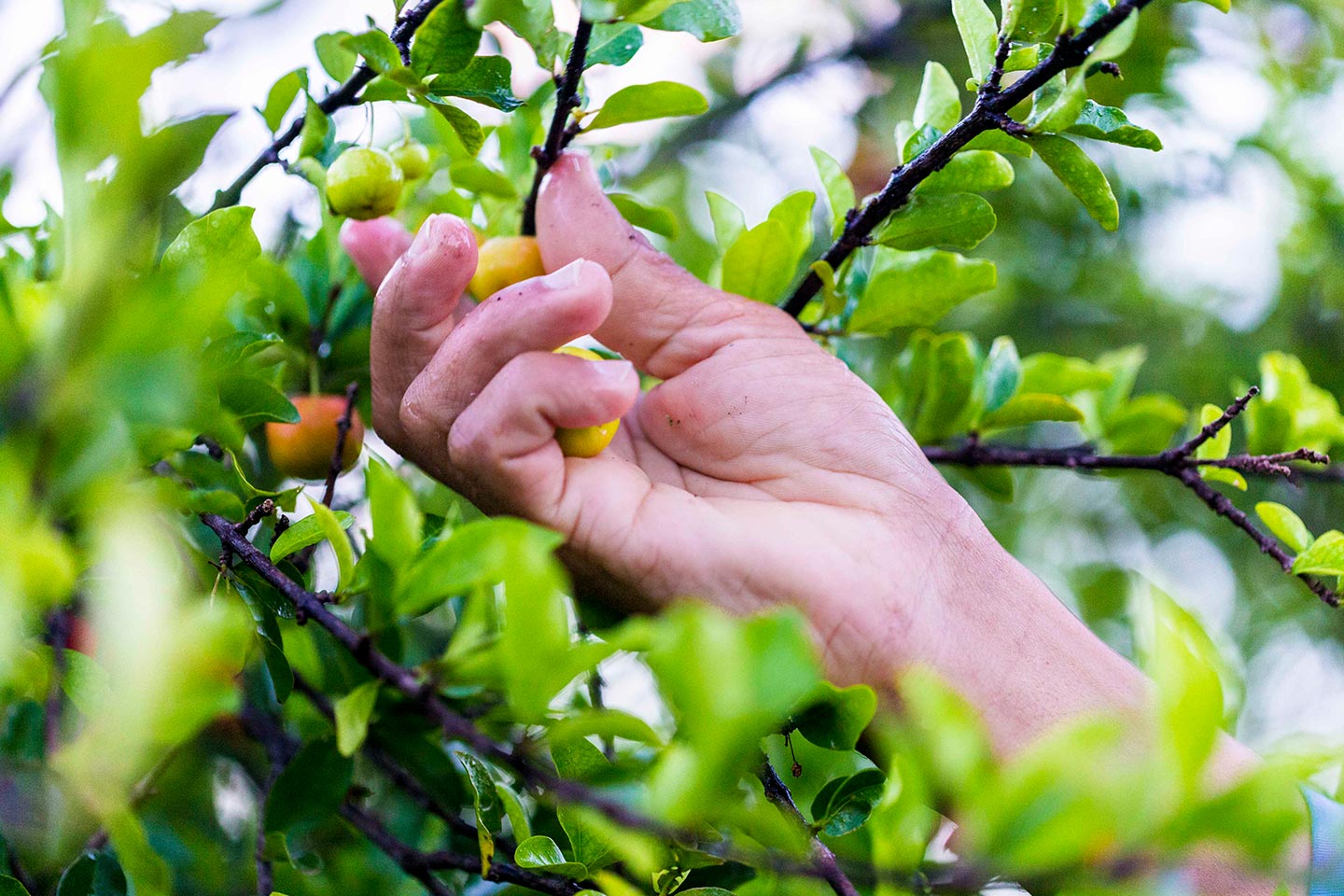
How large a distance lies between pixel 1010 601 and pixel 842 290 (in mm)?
344

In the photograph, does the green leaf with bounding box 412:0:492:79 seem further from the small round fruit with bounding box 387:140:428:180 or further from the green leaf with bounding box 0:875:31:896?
the green leaf with bounding box 0:875:31:896

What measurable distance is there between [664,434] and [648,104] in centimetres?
31

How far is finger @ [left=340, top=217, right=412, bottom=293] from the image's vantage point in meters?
0.94

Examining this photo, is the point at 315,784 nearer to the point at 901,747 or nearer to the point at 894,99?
the point at 901,747

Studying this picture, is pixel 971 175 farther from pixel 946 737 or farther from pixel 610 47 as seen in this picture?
pixel 946 737

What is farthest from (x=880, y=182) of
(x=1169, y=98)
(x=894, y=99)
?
(x=1169, y=98)

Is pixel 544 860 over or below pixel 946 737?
below

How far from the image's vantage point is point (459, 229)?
75cm

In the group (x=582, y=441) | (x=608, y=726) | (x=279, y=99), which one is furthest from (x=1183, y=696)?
(x=279, y=99)

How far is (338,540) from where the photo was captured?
1.90ft

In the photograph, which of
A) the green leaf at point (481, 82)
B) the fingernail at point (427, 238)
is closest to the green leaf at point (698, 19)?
the green leaf at point (481, 82)

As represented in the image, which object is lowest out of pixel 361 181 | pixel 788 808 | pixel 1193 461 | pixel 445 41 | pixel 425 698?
pixel 1193 461

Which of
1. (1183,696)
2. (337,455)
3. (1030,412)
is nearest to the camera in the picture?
(1183,696)

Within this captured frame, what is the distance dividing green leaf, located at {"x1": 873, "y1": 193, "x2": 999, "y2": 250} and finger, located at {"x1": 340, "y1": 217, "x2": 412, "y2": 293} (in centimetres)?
A: 46
